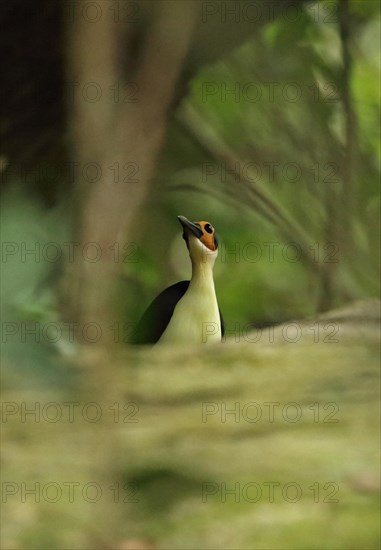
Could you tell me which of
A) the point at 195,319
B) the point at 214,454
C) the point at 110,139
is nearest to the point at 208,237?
the point at 195,319

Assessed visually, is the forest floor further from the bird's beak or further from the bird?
the bird's beak

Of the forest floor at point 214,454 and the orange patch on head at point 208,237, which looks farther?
the orange patch on head at point 208,237

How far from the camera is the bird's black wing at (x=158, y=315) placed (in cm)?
98

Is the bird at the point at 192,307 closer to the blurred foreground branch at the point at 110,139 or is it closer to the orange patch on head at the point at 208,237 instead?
the orange patch on head at the point at 208,237

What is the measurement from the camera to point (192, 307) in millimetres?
1019

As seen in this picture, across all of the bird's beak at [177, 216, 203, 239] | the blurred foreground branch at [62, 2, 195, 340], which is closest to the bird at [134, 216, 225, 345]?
the bird's beak at [177, 216, 203, 239]

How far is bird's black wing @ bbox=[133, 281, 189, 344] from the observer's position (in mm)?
979

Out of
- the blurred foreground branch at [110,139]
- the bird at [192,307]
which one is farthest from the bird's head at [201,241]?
the blurred foreground branch at [110,139]

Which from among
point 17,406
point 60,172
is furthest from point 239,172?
point 17,406

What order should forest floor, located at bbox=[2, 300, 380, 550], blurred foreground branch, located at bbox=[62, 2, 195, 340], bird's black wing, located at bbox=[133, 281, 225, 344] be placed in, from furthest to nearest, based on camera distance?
bird's black wing, located at bbox=[133, 281, 225, 344] → forest floor, located at bbox=[2, 300, 380, 550] → blurred foreground branch, located at bbox=[62, 2, 195, 340]

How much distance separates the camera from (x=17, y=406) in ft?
2.27

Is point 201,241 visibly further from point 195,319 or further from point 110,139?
point 110,139

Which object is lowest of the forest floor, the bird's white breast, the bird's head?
the forest floor

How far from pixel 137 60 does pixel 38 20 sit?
34 cm
